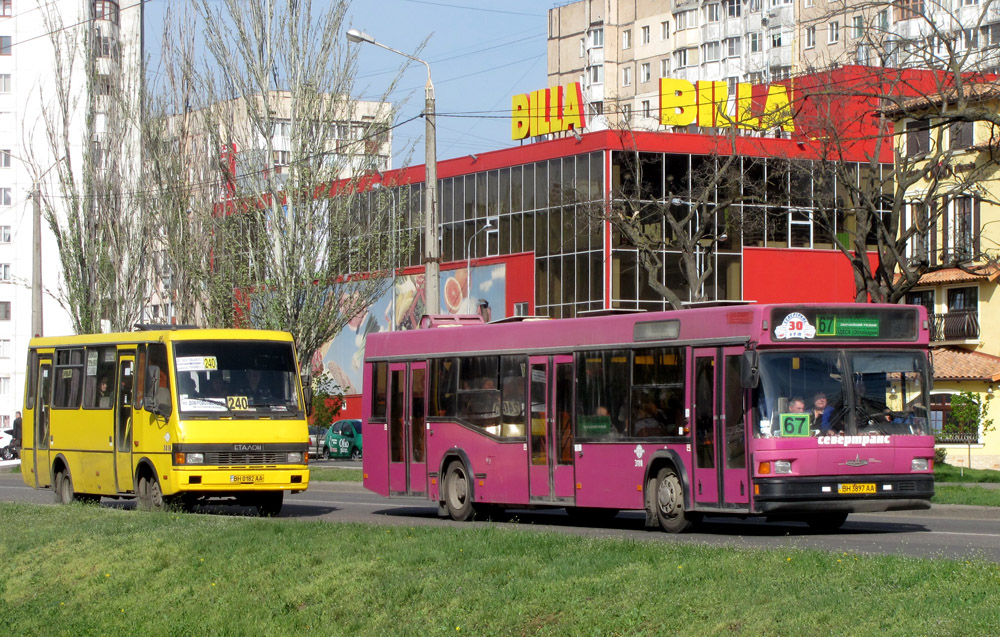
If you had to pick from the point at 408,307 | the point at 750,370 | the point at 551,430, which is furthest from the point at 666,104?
the point at 750,370

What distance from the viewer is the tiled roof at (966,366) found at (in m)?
50.4

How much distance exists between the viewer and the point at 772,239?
6375 centimetres

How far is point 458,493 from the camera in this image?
2211 cm

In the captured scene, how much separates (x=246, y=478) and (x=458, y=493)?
10.2 ft

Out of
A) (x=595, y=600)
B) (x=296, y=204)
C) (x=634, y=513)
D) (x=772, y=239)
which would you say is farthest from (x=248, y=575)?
(x=772, y=239)

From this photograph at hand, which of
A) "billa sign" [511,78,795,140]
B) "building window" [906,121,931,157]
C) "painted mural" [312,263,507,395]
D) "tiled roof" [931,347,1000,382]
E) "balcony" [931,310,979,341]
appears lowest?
"tiled roof" [931,347,1000,382]

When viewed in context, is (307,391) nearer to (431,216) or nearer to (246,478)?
(431,216)

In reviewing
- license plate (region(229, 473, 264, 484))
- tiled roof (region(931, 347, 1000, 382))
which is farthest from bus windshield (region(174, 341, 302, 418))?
tiled roof (region(931, 347, 1000, 382))

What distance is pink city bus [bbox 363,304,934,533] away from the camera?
17.0 meters

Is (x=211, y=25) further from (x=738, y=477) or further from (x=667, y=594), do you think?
(x=667, y=594)

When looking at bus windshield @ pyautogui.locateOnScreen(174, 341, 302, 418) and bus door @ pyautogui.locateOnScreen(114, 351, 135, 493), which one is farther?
bus door @ pyautogui.locateOnScreen(114, 351, 135, 493)

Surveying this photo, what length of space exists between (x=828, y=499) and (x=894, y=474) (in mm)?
890

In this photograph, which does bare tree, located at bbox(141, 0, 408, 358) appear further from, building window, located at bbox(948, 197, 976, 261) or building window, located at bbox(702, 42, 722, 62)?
building window, located at bbox(702, 42, 722, 62)

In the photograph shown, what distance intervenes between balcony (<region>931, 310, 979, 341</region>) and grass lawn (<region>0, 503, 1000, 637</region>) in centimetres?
3927
